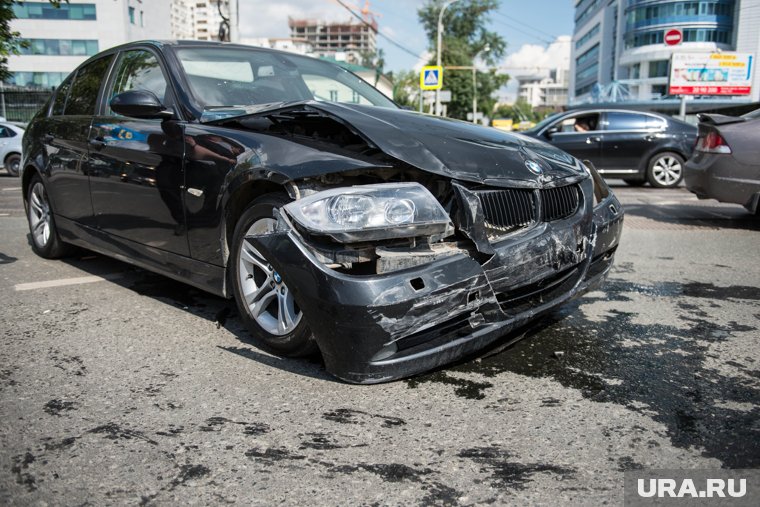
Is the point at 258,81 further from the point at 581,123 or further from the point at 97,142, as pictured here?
the point at 581,123

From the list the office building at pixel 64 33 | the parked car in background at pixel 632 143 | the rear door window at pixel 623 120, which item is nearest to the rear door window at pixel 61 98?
the parked car in background at pixel 632 143

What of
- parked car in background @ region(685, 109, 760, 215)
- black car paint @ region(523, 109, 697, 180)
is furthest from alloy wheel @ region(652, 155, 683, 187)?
parked car in background @ region(685, 109, 760, 215)

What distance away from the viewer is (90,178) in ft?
14.4

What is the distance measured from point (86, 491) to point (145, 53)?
10.1ft

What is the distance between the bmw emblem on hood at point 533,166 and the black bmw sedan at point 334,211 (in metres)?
0.01

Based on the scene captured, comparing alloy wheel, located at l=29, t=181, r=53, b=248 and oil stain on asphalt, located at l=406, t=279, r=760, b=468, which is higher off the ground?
alloy wheel, located at l=29, t=181, r=53, b=248

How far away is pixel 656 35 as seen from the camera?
86.4 m

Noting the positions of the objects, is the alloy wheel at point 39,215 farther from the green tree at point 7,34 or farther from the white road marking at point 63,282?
the green tree at point 7,34

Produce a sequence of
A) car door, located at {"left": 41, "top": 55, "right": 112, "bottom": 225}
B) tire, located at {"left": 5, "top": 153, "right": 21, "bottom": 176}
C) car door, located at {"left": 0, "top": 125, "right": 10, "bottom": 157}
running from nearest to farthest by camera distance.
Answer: car door, located at {"left": 41, "top": 55, "right": 112, "bottom": 225}, car door, located at {"left": 0, "top": 125, "right": 10, "bottom": 157}, tire, located at {"left": 5, "top": 153, "right": 21, "bottom": 176}

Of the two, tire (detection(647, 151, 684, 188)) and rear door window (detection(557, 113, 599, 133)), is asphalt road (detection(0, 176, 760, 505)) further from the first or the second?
rear door window (detection(557, 113, 599, 133))

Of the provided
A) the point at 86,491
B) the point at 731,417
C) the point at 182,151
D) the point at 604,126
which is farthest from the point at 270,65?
the point at 604,126

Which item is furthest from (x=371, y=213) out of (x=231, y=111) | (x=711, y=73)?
(x=711, y=73)

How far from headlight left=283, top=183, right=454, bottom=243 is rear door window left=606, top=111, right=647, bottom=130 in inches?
446

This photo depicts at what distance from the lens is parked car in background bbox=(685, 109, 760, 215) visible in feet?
23.6
